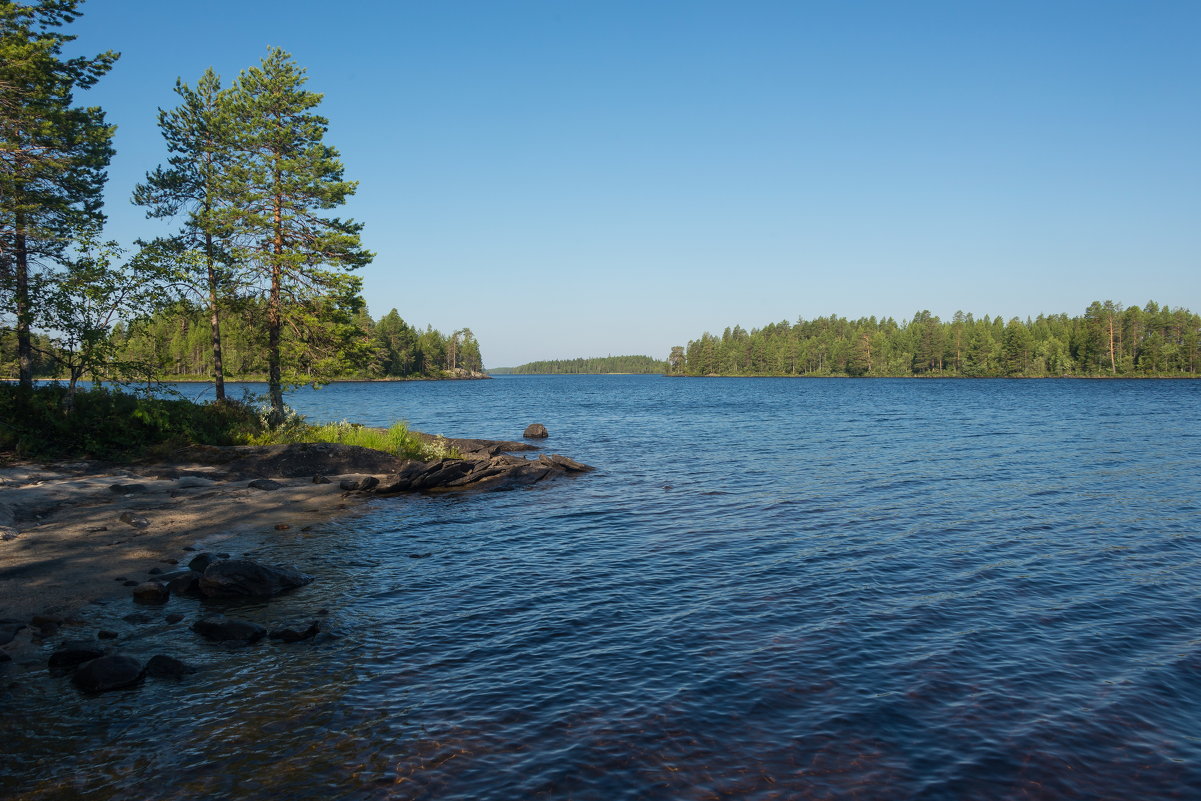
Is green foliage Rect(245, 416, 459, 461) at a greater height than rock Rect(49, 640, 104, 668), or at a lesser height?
greater

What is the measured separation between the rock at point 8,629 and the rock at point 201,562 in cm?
332

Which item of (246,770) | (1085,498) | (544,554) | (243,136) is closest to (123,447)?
(243,136)

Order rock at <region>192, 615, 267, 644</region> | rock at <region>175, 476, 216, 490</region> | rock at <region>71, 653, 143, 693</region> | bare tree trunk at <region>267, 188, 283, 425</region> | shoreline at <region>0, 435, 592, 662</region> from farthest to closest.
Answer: bare tree trunk at <region>267, 188, 283, 425</region>
rock at <region>175, 476, 216, 490</region>
shoreline at <region>0, 435, 592, 662</region>
rock at <region>192, 615, 267, 644</region>
rock at <region>71, 653, 143, 693</region>

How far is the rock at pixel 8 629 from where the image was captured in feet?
34.4

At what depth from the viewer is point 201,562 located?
48.1 feet

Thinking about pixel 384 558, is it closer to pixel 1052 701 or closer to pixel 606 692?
pixel 606 692

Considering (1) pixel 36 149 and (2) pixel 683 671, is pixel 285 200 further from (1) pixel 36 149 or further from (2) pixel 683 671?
(2) pixel 683 671

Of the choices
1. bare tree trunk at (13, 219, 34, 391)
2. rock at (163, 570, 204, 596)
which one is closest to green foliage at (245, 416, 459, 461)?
bare tree trunk at (13, 219, 34, 391)

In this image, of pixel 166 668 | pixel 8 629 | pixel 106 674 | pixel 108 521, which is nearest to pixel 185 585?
pixel 8 629

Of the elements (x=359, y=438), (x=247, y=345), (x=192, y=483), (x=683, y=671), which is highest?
(x=247, y=345)

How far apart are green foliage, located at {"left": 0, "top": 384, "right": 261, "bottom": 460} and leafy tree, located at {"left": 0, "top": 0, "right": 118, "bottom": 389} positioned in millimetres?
1493

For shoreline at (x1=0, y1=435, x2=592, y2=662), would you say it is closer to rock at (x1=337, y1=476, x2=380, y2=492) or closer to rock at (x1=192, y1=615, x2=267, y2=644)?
rock at (x1=337, y1=476, x2=380, y2=492)

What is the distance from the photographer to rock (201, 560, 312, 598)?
13133 mm

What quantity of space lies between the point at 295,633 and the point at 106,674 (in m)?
2.61
